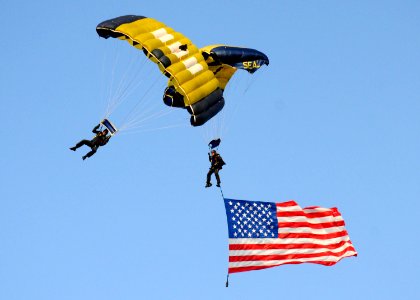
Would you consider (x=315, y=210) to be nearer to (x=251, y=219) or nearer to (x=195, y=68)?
(x=251, y=219)

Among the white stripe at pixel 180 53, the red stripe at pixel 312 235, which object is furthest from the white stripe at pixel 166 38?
the red stripe at pixel 312 235

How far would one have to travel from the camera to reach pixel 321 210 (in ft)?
119

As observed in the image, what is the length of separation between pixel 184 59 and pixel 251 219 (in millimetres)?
6237

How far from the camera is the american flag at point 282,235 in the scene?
1340 inches

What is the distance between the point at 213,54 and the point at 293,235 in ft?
23.7

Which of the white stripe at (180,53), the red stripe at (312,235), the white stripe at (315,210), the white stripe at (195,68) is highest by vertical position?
the white stripe at (180,53)

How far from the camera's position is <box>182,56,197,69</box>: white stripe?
34.3 m

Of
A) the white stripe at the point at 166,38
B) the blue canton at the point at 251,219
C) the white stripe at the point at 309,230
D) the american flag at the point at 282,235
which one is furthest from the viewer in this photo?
the white stripe at the point at 309,230

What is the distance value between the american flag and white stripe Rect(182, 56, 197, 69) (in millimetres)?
5019

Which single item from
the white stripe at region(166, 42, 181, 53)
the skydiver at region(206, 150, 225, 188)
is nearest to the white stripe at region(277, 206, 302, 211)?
the skydiver at region(206, 150, 225, 188)

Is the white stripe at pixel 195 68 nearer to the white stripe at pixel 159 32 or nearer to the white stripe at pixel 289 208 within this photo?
the white stripe at pixel 159 32

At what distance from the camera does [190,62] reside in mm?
34562

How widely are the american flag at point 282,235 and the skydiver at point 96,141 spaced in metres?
4.84

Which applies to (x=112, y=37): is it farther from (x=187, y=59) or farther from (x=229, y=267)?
(x=229, y=267)
